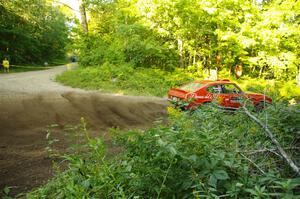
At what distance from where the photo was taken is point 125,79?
15805 mm

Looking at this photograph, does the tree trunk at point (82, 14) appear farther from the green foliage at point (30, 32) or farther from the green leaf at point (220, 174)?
the green leaf at point (220, 174)

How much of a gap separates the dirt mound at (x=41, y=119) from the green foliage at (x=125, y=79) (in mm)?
2395

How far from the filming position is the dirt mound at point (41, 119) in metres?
4.24

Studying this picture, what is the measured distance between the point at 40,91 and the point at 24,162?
9.19 meters

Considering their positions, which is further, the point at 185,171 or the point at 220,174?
the point at 185,171

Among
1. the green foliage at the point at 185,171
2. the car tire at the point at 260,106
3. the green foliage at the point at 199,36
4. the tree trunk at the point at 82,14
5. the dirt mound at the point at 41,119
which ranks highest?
the tree trunk at the point at 82,14

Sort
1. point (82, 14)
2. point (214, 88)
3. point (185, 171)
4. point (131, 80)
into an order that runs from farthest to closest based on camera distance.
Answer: point (82, 14) < point (131, 80) < point (214, 88) < point (185, 171)

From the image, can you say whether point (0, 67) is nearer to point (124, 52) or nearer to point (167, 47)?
point (124, 52)

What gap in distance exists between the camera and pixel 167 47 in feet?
59.3

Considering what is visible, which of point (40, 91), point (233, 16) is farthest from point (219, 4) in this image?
point (40, 91)

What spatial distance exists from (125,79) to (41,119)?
8572mm

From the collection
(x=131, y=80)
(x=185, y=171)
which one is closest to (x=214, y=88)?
(x=185, y=171)

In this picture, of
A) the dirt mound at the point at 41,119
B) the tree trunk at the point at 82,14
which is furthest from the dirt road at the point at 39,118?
the tree trunk at the point at 82,14

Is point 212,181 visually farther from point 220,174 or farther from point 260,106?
point 260,106
